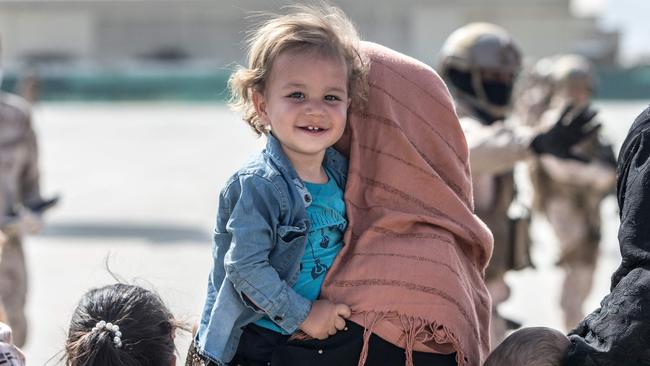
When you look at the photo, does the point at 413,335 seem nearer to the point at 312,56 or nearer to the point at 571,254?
the point at 312,56

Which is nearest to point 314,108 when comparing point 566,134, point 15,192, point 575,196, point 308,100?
point 308,100

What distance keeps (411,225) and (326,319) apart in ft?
1.06

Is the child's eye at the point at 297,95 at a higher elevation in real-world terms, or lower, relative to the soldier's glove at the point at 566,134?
higher

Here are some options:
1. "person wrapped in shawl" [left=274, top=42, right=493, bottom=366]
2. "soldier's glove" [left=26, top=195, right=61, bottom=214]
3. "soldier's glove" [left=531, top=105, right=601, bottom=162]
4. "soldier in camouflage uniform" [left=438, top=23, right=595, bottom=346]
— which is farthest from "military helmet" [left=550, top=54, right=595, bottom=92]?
A: "person wrapped in shawl" [left=274, top=42, right=493, bottom=366]

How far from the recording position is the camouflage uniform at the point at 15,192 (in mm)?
5906

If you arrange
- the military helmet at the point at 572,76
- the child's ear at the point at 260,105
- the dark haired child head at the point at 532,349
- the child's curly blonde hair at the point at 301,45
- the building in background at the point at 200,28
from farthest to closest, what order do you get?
1. the building in background at the point at 200,28
2. the military helmet at the point at 572,76
3. the child's ear at the point at 260,105
4. the child's curly blonde hair at the point at 301,45
5. the dark haired child head at the point at 532,349

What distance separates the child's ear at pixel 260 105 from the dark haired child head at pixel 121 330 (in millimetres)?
531

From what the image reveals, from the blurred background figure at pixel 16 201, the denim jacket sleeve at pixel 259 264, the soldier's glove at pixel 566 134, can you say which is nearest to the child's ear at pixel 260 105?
the denim jacket sleeve at pixel 259 264

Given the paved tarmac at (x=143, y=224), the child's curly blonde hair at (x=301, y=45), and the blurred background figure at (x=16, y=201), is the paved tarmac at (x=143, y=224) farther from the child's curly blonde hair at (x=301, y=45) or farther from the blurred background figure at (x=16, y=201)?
the child's curly blonde hair at (x=301, y=45)

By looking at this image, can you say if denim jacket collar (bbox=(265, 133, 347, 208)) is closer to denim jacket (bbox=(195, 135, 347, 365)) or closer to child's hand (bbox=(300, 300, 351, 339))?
denim jacket (bbox=(195, 135, 347, 365))

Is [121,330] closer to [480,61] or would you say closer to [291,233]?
[291,233]

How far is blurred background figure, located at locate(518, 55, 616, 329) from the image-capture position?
23.0ft

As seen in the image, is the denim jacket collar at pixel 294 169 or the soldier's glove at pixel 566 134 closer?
the denim jacket collar at pixel 294 169

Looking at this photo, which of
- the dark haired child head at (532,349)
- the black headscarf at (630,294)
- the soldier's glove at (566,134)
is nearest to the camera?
the black headscarf at (630,294)
